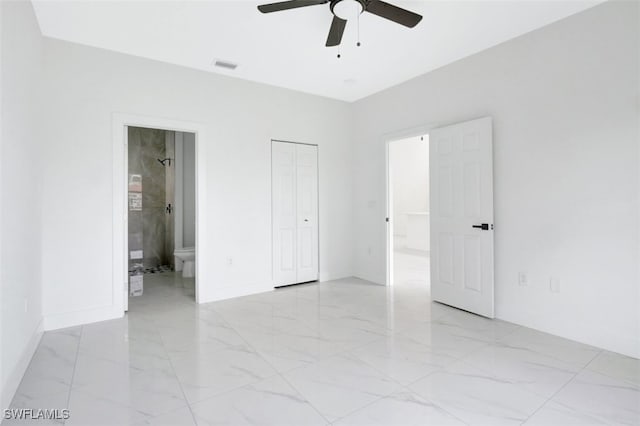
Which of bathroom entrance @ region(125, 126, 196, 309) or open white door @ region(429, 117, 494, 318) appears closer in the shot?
open white door @ region(429, 117, 494, 318)

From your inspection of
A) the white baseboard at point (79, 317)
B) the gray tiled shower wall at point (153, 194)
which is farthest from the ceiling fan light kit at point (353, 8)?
the gray tiled shower wall at point (153, 194)

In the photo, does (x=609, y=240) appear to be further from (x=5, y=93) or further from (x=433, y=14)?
(x=5, y=93)

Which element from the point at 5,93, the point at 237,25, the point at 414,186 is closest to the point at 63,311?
the point at 5,93

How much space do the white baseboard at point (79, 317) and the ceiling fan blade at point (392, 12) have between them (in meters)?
3.76

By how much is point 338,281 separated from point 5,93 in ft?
14.0

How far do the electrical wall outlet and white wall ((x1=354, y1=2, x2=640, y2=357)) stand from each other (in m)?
0.05

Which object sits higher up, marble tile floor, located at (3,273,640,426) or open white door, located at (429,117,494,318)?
open white door, located at (429,117,494,318)

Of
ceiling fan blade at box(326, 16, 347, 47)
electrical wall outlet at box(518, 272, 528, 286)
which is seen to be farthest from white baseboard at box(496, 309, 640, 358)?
ceiling fan blade at box(326, 16, 347, 47)

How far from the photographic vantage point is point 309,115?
502cm

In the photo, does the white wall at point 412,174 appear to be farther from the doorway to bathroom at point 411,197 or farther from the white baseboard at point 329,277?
the white baseboard at point 329,277

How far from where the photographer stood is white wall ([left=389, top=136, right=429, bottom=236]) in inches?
384

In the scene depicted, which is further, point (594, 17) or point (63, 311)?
point (63, 311)

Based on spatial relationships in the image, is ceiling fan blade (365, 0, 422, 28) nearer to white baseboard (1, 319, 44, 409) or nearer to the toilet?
white baseboard (1, 319, 44, 409)

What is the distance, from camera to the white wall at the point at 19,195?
2.03 metres
